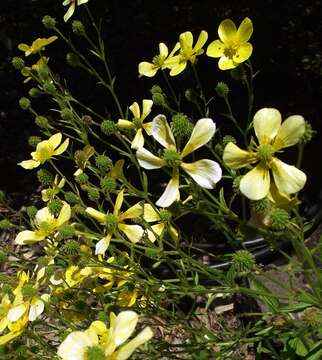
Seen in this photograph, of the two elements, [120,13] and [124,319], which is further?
[120,13]

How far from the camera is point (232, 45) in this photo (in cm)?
143

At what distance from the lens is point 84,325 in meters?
1.58

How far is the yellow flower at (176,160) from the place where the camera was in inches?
44.6

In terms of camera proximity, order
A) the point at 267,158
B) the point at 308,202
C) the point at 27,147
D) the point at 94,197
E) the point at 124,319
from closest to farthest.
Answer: the point at 124,319 → the point at 267,158 → the point at 94,197 → the point at 308,202 → the point at 27,147

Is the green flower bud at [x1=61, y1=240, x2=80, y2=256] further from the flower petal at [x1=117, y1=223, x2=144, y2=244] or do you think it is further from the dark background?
the dark background

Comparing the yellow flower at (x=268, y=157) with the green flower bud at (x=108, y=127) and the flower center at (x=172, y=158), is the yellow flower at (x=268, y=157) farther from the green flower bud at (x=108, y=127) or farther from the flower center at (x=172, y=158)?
the green flower bud at (x=108, y=127)

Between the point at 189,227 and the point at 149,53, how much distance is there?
1013mm

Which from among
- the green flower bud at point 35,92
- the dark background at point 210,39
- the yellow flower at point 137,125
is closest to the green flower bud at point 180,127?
the yellow flower at point 137,125

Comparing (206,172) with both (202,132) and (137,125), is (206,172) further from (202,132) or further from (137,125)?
(137,125)

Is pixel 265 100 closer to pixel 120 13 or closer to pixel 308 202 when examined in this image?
pixel 308 202

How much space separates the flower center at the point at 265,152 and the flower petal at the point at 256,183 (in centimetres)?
2

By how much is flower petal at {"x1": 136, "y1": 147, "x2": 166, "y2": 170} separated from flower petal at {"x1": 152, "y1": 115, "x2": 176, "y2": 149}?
0.03 metres

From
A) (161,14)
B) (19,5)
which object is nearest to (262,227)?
(161,14)

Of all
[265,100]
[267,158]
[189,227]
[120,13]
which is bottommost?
[189,227]
